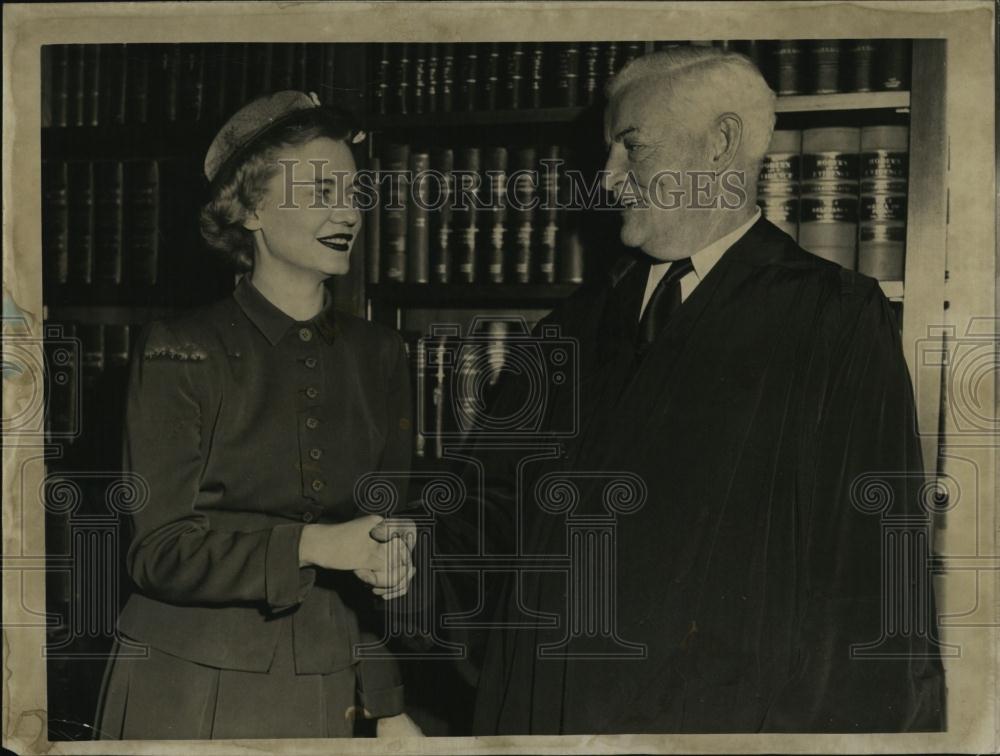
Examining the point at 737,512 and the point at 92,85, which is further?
the point at 92,85

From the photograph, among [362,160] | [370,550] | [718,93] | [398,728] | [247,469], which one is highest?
[718,93]

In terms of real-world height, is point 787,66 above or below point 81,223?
above

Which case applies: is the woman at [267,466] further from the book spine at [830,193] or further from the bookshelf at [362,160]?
the book spine at [830,193]

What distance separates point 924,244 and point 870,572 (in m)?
0.56

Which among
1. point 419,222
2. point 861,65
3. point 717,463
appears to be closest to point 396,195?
point 419,222

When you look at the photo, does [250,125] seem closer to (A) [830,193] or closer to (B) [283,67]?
(B) [283,67]

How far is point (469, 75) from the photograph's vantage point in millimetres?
1749

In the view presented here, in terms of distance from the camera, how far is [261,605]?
1.70 m

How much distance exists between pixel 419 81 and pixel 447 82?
5cm

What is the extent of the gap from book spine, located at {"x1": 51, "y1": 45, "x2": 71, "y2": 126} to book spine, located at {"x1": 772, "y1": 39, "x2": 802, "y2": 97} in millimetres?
1243

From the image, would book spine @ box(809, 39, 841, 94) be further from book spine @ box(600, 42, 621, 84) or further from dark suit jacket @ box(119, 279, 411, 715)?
dark suit jacket @ box(119, 279, 411, 715)

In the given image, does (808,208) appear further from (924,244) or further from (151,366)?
(151,366)

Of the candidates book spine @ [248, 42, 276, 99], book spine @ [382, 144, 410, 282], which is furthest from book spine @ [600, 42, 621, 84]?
book spine @ [248, 42, 276, 99]

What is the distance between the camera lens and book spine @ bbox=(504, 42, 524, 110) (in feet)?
5.73
